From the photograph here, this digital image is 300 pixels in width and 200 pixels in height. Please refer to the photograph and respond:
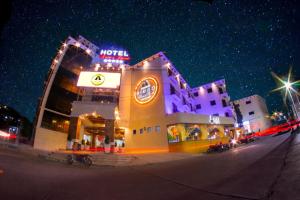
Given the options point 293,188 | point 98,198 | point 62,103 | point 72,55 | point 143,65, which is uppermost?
point 72,55

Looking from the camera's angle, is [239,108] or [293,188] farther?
[239,108]

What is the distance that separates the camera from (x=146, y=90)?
3353 cm

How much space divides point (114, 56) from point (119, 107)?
11.2 metres

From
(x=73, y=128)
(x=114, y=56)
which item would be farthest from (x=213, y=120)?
(x=73, y=128)

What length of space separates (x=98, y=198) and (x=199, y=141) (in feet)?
78.0

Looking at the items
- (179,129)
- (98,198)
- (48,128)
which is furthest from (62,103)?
(98,198)

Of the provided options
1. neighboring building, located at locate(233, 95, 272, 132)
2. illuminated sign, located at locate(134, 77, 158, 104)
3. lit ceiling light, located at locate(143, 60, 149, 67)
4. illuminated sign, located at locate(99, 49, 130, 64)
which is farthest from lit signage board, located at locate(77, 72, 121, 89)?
neighboring building, located at locate(233, 95, 272, 132)

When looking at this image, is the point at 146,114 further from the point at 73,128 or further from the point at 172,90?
the point at 73,128

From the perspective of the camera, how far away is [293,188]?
8.04ft

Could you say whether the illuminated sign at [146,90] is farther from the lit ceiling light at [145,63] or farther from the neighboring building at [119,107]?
the lit ceiling light at [145,63]

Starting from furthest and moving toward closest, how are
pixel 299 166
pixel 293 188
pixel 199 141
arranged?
pixel 199 141 < pixel 299 166 < pixel 293 188

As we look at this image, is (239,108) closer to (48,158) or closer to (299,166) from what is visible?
(48,158)

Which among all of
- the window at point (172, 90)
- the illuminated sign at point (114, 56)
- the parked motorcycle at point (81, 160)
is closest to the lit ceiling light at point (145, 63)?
the illuminated sign at point (114, 56)

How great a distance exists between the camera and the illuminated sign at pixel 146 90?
32.3m
